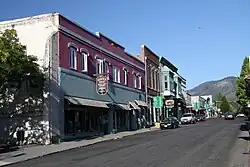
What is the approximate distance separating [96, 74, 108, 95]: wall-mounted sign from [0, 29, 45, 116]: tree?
694 centimetres

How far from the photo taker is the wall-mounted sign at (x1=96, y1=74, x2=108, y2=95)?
31736 mm

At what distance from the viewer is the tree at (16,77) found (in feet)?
71.6

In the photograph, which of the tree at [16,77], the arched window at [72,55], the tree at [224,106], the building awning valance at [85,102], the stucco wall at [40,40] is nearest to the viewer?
the tree at [16,77]

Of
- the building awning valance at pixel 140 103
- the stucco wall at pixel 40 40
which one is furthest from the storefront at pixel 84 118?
the building awning valance at pixel 140 103

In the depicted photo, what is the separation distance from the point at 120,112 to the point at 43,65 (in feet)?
51.5

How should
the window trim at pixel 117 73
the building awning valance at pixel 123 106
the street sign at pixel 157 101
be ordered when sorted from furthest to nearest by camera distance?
1. the street sign at pixel 157 101
2. the window trim at pixel 117 73
3. the building awning valance at pixel 123 106

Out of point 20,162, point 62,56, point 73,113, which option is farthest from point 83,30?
point 20,162

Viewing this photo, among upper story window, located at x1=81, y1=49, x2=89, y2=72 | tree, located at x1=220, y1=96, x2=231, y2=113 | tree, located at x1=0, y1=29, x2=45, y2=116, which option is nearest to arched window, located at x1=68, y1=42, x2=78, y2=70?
upper story window, located at x1=81, y1=49, x2=89, y2=72

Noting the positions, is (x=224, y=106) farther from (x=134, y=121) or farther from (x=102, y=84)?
(x=102, y=84)

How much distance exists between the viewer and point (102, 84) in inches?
1254

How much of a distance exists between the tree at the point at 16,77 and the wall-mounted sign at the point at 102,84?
6.94 meters

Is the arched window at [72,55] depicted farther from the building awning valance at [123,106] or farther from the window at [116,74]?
the window at [116,74]

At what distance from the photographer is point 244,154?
1647 cm

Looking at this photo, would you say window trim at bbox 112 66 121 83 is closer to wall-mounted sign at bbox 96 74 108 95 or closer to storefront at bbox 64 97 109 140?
storefront at bbox 64 97 109 140
